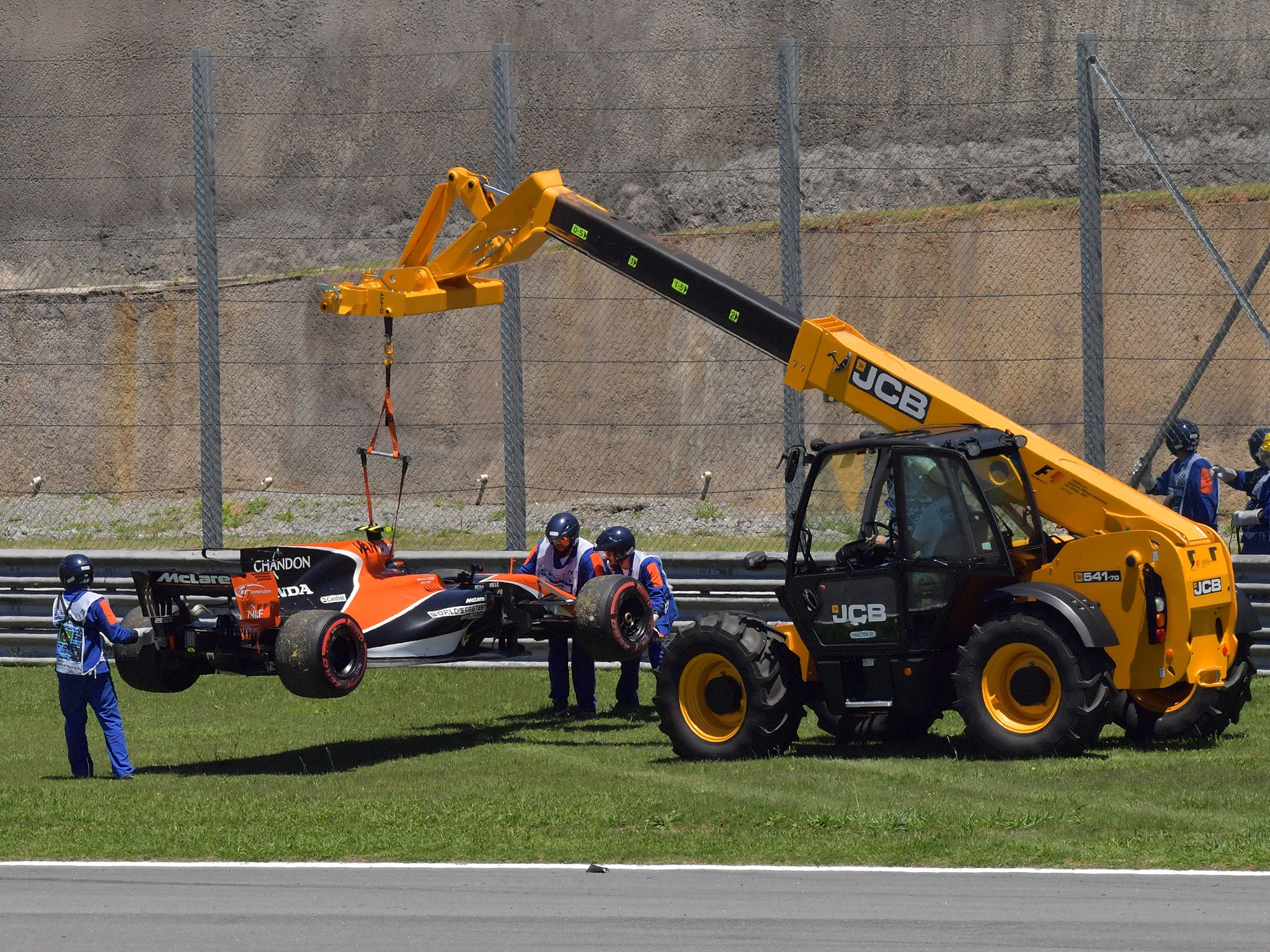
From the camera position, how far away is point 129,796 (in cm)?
1103

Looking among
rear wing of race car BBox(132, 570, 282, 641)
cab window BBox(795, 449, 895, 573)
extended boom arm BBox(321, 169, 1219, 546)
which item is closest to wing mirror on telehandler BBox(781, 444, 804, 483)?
cab window BBox(795, 449, 895, 573)

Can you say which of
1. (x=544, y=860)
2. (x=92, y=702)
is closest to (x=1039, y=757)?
(x=544, y=860)

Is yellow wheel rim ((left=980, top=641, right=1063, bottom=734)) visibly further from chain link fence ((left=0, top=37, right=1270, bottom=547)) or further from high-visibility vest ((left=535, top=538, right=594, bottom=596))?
chain link fence ((left=0, top=37, right=1270, bottom=547))

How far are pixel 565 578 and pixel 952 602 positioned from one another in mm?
3922

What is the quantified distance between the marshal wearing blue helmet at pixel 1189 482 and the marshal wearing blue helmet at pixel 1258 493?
332 millimetres

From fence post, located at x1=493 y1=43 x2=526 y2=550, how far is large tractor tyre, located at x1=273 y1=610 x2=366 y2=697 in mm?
4304

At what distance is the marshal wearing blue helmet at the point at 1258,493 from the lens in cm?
1478

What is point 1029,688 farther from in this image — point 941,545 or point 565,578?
point 565,578

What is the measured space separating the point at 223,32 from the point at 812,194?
13178 mm

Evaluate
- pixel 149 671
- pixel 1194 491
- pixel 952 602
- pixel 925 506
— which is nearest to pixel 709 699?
pixel 952 602

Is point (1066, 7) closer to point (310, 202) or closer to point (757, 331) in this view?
point (310, 202)

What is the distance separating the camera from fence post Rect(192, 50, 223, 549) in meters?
16.4

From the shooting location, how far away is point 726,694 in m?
11.7

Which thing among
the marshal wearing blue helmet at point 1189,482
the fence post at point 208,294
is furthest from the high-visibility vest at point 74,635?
the marshal wearing blue helmet at point 1189,482
